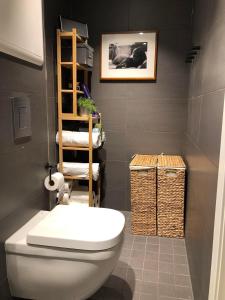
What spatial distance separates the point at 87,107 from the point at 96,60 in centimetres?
61

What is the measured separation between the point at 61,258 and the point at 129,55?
191 cm

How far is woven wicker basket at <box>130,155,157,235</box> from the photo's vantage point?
7.41ft

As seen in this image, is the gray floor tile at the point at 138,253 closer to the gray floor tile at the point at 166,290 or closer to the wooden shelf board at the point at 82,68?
the gray floor tile at the point at 166,290

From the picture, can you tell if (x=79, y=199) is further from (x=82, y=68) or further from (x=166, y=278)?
(x=82, y=68)

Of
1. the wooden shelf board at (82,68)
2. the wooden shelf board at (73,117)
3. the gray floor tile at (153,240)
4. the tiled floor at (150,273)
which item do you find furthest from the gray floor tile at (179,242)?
the wooden shelf board at (82,68)

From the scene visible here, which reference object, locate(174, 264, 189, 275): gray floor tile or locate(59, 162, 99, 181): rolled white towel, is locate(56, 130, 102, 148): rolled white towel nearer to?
locate(59, 162, 99, 181): rolled white towel

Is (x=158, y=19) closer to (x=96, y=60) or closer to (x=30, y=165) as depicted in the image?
(x=96, y=60)

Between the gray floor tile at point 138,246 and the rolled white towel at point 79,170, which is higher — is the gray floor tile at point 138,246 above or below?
below

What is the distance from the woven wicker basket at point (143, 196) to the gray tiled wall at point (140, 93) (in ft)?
1.16

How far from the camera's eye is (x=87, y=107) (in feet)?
7.41

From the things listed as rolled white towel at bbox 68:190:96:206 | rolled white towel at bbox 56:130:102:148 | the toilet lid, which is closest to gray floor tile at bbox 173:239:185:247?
rolled white towel at bbox 68:190:96:206

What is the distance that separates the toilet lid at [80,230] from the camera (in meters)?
1.27

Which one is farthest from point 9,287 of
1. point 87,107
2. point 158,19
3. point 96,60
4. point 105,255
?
point 158,19

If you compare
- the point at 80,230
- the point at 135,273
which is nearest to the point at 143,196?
the point at 135,273
